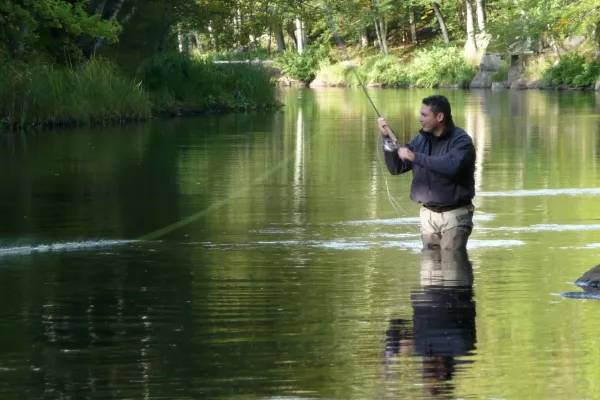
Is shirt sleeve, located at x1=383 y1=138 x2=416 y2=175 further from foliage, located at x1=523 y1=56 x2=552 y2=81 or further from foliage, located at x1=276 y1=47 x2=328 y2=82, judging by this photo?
foliage, located at x1=276 y1=47 x2=328 y2=82

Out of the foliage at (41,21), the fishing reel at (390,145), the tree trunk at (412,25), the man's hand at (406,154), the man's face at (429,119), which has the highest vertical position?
the tree trunk at (412,25)

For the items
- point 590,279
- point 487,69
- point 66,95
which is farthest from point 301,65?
point 590,279

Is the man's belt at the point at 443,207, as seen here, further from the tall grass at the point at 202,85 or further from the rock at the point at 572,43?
the rock at the point at 572,43

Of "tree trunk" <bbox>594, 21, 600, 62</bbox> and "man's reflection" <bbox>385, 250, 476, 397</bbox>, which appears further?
"tree trunk" <bbox>594, 21, 600, 62</bbox>

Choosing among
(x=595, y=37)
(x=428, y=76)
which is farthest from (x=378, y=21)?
(x=595, y=37)

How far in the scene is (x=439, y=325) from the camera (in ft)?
27.3

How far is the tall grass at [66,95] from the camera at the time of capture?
29.4m

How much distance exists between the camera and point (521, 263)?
430 inches

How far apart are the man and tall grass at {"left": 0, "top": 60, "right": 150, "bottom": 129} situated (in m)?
19.4

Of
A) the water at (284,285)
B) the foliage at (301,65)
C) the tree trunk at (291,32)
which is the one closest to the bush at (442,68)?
the foliage at (301,65)

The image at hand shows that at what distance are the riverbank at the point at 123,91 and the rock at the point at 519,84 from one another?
26178 mm

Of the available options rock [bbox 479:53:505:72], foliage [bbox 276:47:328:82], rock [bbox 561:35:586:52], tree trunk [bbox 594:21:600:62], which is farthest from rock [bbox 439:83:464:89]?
foliage [bbox 276:47:328:82]

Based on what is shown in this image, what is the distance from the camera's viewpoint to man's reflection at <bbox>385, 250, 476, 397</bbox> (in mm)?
7141

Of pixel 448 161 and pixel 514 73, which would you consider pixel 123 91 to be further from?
pixel 514 73
